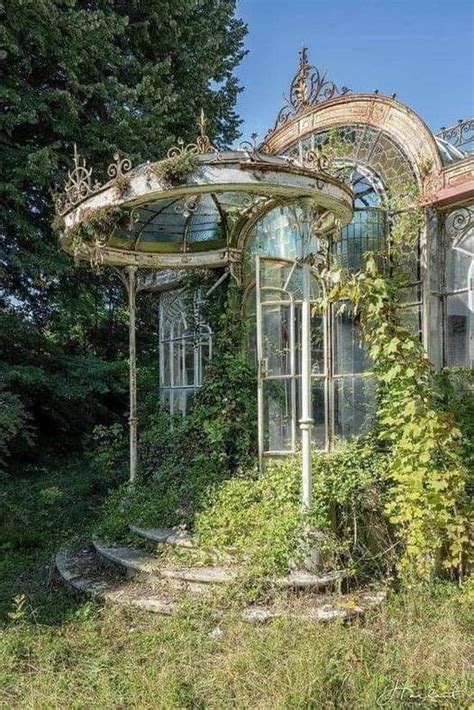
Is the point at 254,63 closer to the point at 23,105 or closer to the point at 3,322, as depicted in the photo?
the point at 23,105

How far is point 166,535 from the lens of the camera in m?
4.53

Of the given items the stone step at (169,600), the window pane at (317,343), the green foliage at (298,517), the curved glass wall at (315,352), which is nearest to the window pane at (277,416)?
the curved glass wall at (315,352)

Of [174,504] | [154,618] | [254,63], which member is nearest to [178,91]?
[254,63]

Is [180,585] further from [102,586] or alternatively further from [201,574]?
[102,586]

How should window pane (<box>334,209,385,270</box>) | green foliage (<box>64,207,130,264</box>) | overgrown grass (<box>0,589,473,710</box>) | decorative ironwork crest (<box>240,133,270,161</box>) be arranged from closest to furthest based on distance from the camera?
overgrown grass (<box>0,589,473,710</box>) → decorative ironwork crest (<box>240,133,270,161</box>) → green foliage (<box>64,207,130,264</box>) → window pane (<box>334,209,385,270</box>)

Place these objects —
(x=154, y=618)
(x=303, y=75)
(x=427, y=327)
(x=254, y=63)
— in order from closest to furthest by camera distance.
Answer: (x=154, y=618) < (x=427, y=327) < (x=303, y=75) < (x=254, y=63)

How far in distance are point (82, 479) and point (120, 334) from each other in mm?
4057

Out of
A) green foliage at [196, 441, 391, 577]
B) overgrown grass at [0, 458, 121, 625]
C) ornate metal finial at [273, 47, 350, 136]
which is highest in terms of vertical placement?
ornate metal finial at [273, 47, 350, 136]

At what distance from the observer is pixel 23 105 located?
287 inches

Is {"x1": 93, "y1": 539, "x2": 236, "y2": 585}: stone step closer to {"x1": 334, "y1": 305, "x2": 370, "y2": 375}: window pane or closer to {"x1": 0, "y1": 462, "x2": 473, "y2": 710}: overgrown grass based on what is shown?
{"x1": 0, "y1": 462, "x2": 473, "y2": 710}: overgrown grass

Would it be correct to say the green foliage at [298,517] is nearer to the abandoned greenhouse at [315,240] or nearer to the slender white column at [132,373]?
the abandoned greenhouse at [315,240]

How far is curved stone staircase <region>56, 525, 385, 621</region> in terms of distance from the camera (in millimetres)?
3559

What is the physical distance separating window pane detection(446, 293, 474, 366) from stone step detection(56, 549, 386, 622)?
8.05 ft

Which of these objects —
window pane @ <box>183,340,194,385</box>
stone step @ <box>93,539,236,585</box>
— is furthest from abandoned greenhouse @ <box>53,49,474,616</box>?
window pane @ <box>183,340,194,385</box>
